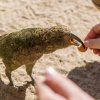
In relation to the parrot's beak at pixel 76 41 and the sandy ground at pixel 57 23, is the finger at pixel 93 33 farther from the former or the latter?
the sandy ground at pixel 57 23

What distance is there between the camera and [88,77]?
2223 millimetres

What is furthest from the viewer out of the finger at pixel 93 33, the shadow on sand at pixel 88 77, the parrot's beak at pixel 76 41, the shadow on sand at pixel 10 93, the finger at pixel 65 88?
the shadow on sand at pixel 88 77

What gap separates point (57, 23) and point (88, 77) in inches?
29.7

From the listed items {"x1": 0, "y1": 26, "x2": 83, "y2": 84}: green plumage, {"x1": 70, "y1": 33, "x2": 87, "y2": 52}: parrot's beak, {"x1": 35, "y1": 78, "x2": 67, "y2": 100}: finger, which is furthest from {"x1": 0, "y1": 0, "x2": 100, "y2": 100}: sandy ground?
{"x1": 35, "y1": 78, "x2": 67, "y2": 100}: finger

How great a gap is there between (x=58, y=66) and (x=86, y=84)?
11.0 inches

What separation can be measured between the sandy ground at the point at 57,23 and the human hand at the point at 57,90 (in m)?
1.63

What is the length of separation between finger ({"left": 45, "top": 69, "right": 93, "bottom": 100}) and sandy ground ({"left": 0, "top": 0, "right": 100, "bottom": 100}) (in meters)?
1.64

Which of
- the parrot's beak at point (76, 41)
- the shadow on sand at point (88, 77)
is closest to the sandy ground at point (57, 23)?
the shadow on sand at point (88, 77)

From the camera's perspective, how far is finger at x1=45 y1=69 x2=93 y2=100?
1.19ft

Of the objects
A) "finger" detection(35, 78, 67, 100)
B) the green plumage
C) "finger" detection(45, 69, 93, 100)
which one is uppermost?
"finger" detection(45, 69, 93, 100)

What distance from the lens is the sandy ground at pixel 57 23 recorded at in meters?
2.13

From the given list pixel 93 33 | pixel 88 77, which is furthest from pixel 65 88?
pixel 88 77

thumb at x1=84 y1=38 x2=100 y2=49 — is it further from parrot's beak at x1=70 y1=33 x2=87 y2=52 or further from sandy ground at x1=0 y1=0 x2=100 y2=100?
Answer: sandy ground at x1=0 y1=0 x2=100 y2=100

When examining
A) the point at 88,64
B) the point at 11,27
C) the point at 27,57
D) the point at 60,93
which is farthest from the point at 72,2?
the point at 60,93
